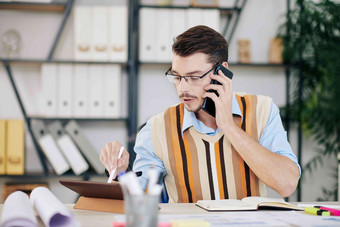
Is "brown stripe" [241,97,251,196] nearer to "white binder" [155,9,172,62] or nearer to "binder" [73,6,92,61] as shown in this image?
"white binder" [155,9,172,62]

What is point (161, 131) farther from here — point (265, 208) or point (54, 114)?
point (54, 114)

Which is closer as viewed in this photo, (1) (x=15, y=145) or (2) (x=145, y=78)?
(1) (x=15, y=145)

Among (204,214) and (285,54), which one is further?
(285,54)

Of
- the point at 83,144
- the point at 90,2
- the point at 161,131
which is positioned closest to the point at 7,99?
the point at 83,144

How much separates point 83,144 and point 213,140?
62.1 inches

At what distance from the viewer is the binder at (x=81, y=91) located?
9.52 feet

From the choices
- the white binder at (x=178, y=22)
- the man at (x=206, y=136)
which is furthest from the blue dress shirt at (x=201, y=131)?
the white binder at (x=178, y=22)

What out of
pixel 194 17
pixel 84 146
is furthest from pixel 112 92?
pixel 194 17

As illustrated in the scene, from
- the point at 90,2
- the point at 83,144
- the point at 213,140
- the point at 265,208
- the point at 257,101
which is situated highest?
the point at 90,2

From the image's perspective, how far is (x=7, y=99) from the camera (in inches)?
123

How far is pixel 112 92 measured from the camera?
2.93 metres

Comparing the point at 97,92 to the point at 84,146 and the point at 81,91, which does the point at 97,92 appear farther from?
the point at 84,146

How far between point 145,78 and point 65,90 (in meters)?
0.67

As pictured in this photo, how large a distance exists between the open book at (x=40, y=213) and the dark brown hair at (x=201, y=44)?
763 mm
